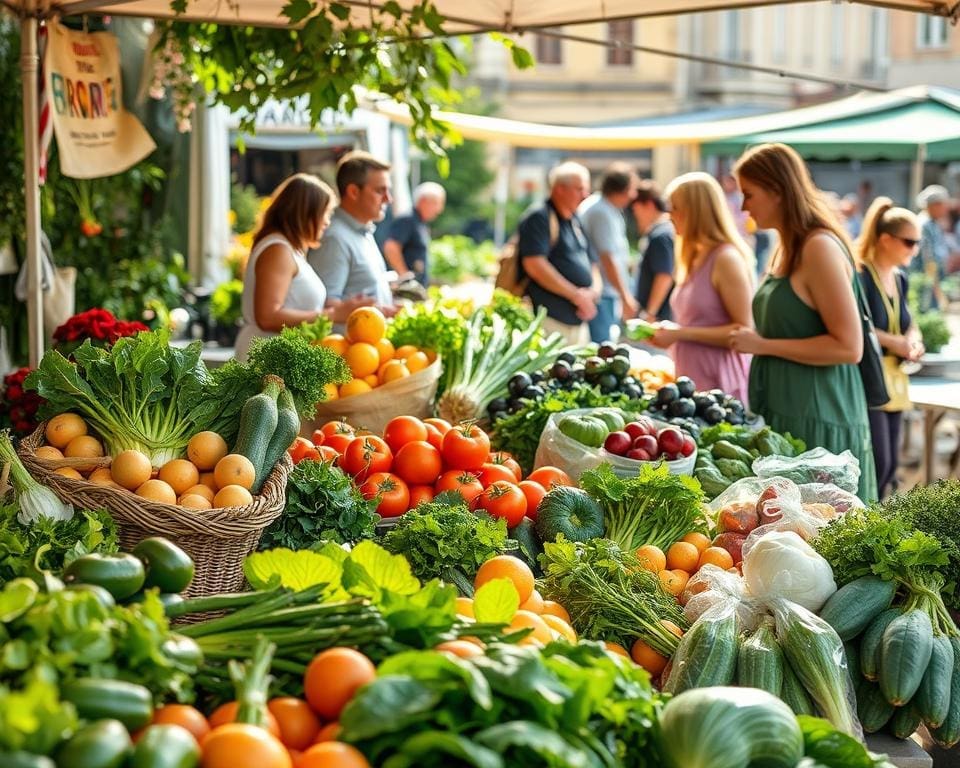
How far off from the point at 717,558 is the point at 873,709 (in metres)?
0.61

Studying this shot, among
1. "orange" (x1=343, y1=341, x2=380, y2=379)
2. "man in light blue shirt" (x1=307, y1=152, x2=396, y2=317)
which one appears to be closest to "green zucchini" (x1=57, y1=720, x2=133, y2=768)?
"orange" (x1=343, y1=341, x2=380, y2=379)

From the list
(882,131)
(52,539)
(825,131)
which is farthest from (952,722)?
(825,131)

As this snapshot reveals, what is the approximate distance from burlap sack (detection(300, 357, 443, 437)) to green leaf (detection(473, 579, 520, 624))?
207 centimetres

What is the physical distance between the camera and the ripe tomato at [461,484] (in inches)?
132

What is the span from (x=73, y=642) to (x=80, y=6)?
3.34 meters

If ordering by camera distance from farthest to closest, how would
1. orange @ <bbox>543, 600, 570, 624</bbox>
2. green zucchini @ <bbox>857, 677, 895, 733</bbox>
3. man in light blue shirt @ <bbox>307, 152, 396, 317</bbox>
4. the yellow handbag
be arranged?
the yellow handbag, man in light blue shirt @ <bbox>307, 152, 396, 317</bbox>, orange @ <bbox>543, 600, 570, 624</bbox>, green zucchini @ <bbox>857, 677, 895, 733</bbox>

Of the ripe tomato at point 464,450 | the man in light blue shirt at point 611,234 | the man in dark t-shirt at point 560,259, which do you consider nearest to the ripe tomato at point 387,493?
the ripe tomato at point 464,450

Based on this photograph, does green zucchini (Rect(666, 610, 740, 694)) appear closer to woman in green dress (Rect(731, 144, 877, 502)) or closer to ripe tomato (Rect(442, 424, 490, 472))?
ripe tomato (Rect(442, 424, 490, 472))

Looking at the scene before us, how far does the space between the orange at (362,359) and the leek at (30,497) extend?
1.65 metres

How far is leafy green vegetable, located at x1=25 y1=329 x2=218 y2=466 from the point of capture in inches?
118

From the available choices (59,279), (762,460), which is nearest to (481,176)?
(59,279)

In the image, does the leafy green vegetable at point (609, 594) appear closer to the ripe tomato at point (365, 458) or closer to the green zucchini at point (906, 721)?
the green zucchini at point (906, 721)

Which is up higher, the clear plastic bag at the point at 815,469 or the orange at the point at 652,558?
the clear plastic bag at the point at 815,469

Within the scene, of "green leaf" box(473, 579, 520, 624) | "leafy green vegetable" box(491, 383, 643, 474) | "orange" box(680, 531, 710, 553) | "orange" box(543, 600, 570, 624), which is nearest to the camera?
"green leaf" box(473, 579, 520, 624)
